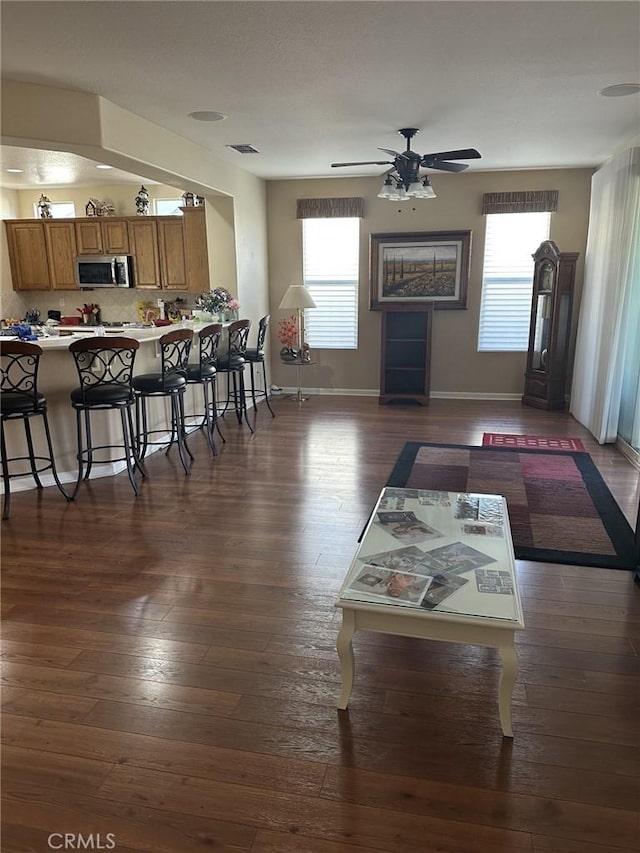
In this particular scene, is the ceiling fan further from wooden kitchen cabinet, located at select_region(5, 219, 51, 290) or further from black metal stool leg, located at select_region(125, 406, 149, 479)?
wooden kitchen cabinet, located at select_region(5, 219, 51, 290)

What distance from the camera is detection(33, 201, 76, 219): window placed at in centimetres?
811

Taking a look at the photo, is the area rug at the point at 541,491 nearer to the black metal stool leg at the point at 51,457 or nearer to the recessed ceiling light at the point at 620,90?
the black metal stool leg at the point at 51,457

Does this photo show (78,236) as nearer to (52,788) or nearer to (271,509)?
(271,509)

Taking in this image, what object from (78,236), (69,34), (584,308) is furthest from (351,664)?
(78,236)

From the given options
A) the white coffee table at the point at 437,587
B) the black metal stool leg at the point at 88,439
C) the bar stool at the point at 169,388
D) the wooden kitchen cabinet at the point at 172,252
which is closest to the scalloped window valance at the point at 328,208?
the wooden kitchen cabinet at the point at 172,252

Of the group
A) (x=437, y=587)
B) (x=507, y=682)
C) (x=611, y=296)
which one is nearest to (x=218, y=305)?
(x=611, y=296)

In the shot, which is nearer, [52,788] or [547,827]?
[547,827]

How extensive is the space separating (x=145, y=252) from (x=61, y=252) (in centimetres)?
126

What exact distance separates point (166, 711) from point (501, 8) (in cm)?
335

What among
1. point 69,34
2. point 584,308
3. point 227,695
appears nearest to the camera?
point 227,695

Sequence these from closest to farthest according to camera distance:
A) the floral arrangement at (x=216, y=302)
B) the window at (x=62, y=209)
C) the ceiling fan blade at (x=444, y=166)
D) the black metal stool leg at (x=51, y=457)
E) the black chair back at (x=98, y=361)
A: the black chair back at (x=98, y=361)
the black metal stool leg at (x=51, y=457)
the ceiling fan blade at (x=444, y=166)
the floral arrangement at (x=216, y=302)
the window at (x=62, y=209)

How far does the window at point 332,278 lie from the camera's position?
750 cm

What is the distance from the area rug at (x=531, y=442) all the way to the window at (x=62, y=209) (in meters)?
6.38

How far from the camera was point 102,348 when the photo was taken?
409 cm
